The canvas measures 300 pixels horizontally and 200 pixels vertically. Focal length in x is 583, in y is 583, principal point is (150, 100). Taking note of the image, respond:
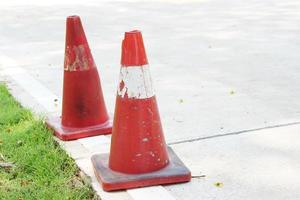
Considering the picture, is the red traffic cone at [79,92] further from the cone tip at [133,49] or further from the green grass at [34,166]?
the cone tip at [133,49]

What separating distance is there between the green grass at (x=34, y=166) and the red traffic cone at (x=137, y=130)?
0.23 metres

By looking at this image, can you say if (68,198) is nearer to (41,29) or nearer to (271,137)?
(271,137)

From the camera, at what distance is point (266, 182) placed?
3.44m

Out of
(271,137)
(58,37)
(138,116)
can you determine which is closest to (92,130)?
(138,116)

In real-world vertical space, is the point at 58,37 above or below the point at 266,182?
below

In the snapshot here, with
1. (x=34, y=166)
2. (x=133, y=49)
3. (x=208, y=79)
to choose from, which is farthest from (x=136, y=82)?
(x=208, y=79)

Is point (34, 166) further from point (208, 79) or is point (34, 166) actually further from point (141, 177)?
point (208, 79)

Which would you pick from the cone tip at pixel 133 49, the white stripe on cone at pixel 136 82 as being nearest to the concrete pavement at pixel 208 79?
the white stripe on cone at pixel 136 82

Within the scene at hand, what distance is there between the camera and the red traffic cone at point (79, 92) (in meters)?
4.34

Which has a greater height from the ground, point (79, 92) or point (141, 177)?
point (79, 92)

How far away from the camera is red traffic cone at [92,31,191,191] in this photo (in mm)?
3469

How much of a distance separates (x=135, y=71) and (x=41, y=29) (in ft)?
25.4

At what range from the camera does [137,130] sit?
11.4ft

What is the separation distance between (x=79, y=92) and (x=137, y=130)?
39.6 inches
